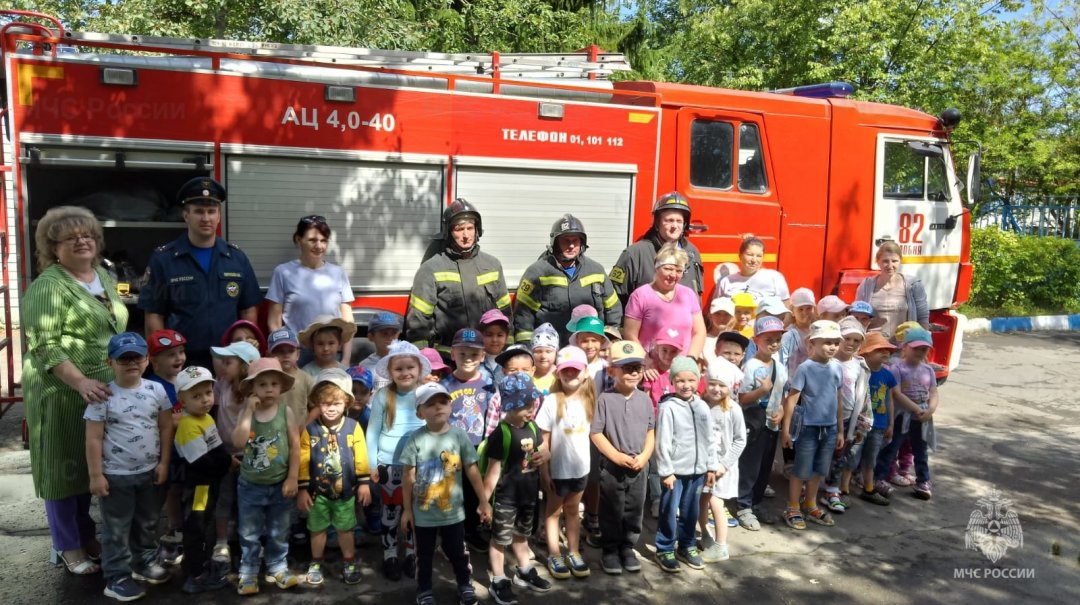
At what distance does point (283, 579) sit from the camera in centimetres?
435

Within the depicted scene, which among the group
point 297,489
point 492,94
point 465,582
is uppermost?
point 492,94

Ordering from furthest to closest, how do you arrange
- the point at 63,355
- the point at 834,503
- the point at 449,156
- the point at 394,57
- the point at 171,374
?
1. the point at 394,57
2. the point at 449,156
3. the point at 834,503
4. the point at 171,374
5. the point at 63,355

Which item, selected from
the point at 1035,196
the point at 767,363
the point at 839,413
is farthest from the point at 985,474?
the point at 1035,196

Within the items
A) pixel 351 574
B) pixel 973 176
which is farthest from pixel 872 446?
pixel 351 574

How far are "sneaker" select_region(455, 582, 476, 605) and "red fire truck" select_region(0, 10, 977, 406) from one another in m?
2.07

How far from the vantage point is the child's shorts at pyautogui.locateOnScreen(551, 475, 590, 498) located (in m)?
4.57

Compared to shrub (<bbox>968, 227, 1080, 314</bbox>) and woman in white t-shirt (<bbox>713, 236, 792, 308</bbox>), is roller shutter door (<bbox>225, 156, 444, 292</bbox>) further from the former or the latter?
shrub (<bbox>968, 227, 1080, 314</bbox>)

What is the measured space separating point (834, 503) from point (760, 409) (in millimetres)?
915

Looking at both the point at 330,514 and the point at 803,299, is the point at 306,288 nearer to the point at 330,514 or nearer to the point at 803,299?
the point at 330,514

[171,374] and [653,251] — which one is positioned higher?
[653,251]

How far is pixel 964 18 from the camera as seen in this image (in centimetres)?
1377

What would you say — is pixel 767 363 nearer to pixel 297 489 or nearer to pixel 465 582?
pixel 465 582

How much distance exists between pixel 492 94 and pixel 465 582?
3.35 m

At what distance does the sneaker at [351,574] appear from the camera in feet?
14.6
